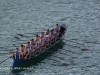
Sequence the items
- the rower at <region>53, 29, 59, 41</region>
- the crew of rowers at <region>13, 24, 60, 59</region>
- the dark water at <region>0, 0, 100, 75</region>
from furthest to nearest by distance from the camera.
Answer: the rower at <region>53, 29, 59, 41</region> < the dark water at <region>0, 0, 100, 75</region> < the crew of rowers at <region>13, 24, 60, 59</region>

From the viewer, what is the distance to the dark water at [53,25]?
44.1 meters

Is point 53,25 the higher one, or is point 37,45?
point 53,25

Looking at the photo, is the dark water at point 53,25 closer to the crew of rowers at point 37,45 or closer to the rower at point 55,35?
the rower at point 55,35

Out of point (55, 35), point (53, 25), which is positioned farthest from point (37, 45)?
point (53, 25)

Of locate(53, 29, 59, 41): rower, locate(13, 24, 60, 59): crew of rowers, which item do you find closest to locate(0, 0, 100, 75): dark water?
locate(53, 29, 59, 41): rower

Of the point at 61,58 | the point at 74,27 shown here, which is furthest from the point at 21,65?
the point at 74,27

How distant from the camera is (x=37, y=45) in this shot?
1827 inches

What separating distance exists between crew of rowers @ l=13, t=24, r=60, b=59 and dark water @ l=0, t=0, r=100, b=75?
142 centimetres

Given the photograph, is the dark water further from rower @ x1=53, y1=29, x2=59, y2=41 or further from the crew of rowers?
the crew of rowers

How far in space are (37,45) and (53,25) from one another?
12.5 metres

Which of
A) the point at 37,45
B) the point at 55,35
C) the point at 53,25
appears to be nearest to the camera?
the point at 37,45

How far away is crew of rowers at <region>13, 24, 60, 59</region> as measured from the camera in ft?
144

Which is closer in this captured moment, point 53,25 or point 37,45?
point 37,45

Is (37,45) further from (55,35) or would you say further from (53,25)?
(53,25)
